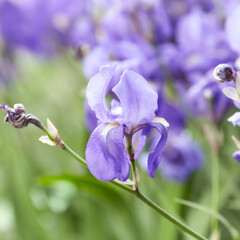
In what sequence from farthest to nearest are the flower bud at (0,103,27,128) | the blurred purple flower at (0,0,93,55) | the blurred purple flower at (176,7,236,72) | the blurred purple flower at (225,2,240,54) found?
the blurred purple flower at (0,0,93,55), the blurred purple flower at (176,7,236,72), the blurred purple flower at (225,2,240,54), the flower bud at (0,103,27,128)

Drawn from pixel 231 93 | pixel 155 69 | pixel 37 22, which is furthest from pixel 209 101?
pixel 37 22

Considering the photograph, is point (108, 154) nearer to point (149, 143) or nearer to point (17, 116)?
point (17, 116)

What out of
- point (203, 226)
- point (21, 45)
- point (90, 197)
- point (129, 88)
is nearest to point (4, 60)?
point (21, 45)

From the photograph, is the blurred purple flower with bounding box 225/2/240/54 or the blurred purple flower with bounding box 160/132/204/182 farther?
the blurred purple flower with bounding box 160/132/204/182

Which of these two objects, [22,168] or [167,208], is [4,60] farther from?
[167,208]

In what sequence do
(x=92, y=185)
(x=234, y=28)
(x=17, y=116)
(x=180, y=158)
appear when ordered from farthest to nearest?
(x=180, y=158) < (x=92, y=185) < (x=234, y=28) < (x=17, y=116)

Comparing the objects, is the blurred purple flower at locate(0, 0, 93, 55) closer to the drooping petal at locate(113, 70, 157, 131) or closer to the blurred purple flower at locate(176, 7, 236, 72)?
the blurred purple flower at locate(176, 7, 236, 72)

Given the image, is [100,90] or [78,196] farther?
[78,196]

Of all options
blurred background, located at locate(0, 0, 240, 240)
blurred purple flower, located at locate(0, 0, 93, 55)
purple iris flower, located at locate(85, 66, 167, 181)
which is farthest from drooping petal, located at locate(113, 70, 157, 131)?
blurred purple flower, located at locate(0, 0, 93, 55)
